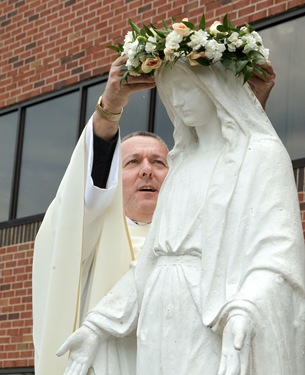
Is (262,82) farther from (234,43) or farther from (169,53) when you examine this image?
(169,53)

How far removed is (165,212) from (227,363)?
2.83ft

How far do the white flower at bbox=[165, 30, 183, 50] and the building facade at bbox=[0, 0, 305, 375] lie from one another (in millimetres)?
5102

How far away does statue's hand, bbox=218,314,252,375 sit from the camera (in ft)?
15.7

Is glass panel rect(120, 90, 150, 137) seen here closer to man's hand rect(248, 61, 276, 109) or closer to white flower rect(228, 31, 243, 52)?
man's hand rect(248, 61, 276, 109)

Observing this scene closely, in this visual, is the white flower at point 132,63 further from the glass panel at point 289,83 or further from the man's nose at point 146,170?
the glass panel at point 289,83

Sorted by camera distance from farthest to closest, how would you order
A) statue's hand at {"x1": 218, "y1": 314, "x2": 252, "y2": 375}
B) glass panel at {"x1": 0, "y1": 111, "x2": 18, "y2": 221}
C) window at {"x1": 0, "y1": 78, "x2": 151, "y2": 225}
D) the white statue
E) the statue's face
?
glass panel at {"x1": 0, "y1": 111, "x2": 18, "y2": 221} < window at {"x1": 0, "y1": 78, "x2": 151, "y2": 225} < the statue's face < the white statue < statue's hand at {"x1": 218, "y1": 314, "x2": 252, "y2": 375}

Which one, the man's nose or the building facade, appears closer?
the man's nose

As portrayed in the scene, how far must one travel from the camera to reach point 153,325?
17.2ft

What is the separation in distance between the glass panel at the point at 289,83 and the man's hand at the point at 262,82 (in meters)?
4.12

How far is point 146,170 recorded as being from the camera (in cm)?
692

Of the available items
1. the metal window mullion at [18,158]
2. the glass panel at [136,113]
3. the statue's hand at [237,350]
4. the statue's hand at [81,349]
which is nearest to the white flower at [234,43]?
the statue's hand at [237,350]

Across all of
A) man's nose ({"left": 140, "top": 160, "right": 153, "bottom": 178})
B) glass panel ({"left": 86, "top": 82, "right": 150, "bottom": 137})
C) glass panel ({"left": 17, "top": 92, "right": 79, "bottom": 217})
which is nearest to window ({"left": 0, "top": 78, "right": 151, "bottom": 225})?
glass panel ({"left": 17, "top": 92, "right": 79, "bottom": 217})

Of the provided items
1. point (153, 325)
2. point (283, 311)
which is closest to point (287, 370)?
point (283, 311)

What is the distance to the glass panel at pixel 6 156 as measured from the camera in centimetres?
1309
